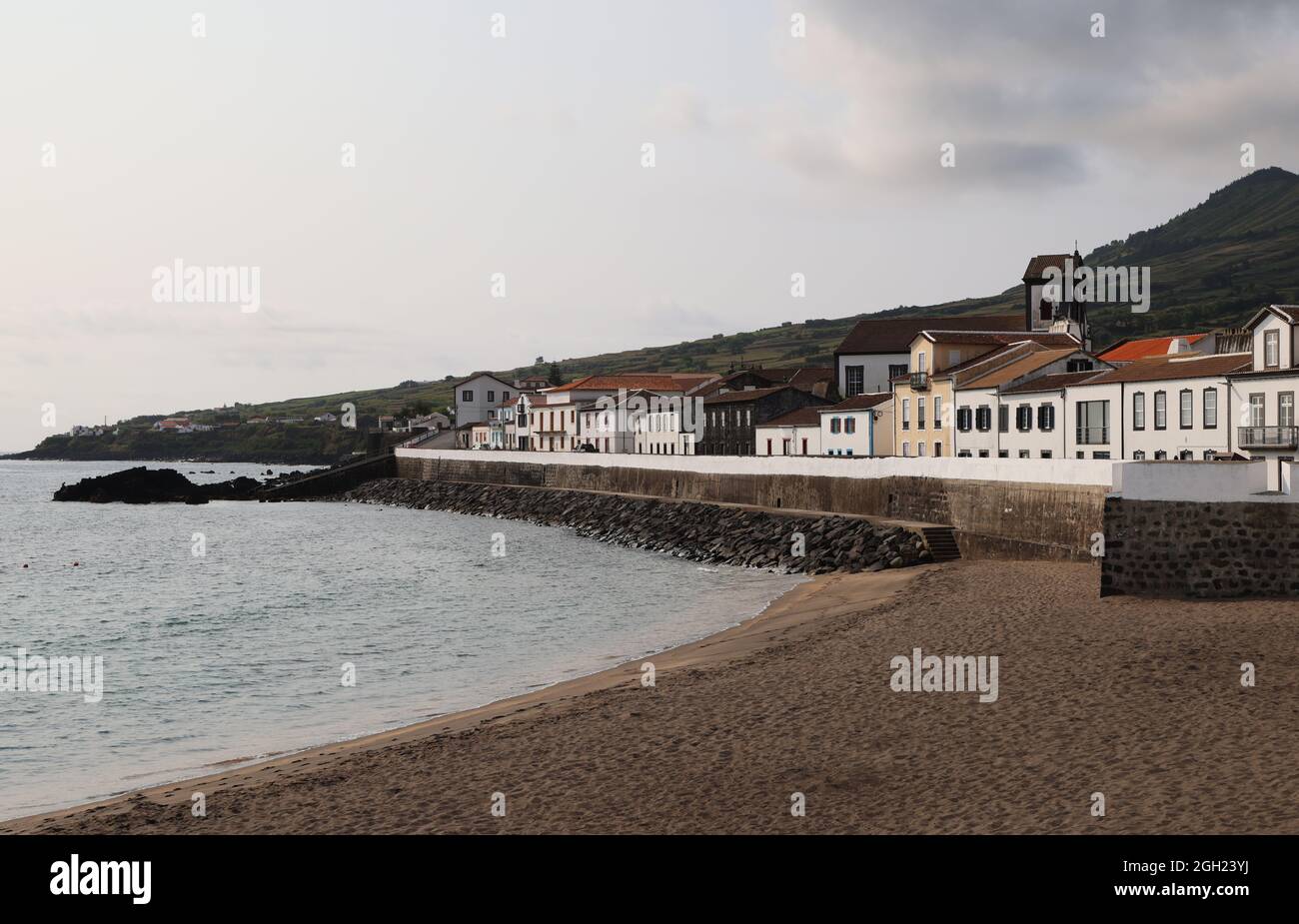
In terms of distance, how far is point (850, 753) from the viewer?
1402cm

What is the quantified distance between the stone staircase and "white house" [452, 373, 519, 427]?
103 metres

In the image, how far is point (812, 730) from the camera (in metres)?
15.4

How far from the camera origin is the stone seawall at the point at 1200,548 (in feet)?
76.0

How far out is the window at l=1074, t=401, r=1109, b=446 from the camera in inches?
1705

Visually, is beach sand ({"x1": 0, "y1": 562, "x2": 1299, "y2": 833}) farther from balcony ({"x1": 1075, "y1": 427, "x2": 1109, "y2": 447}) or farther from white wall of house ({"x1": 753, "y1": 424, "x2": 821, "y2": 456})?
white wall of house ({"x1": 753, "y1": 424, "x2": 821, "y2": 456})

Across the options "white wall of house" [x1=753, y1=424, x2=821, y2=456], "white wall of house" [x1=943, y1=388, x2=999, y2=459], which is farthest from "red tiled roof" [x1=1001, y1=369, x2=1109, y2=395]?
"white wall of house" [x1=753, y1=424, x2=821, y2=456]

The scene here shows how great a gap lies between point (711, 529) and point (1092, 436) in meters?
17.0

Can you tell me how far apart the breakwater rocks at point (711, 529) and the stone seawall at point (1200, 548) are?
12.8 m

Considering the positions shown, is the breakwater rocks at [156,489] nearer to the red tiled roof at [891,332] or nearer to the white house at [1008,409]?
the red tiled roof at [891,332]

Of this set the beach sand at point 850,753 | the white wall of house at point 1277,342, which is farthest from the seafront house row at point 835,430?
the beach sand at point 850,753

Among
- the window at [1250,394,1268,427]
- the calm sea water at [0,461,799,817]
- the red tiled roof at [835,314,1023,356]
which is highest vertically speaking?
the red tiled roof at [835,314,1023,356]

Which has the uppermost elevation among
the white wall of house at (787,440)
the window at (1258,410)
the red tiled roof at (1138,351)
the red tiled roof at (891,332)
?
the red tiled roof at (891,332)

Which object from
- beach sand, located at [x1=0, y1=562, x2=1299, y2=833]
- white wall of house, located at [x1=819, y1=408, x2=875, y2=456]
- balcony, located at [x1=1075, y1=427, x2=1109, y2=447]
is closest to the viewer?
beach sand, located at [x1=0, y1=562, x2=1299, y2=833]
